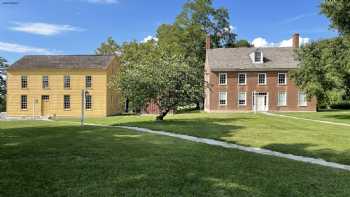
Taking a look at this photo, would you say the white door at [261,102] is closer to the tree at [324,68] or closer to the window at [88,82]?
the tree at [324,68]

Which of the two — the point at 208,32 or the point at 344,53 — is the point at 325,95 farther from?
the point at 208,32

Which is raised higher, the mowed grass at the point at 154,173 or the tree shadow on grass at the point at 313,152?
the mowed grass at the point at 154,173

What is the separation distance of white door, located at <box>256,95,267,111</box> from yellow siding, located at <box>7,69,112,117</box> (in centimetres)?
1614

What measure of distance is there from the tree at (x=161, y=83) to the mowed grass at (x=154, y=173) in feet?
36.6

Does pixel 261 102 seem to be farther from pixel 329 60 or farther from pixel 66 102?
pixel 66 102

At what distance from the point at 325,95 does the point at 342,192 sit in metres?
24.6

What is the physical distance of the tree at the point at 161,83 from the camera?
854 inches

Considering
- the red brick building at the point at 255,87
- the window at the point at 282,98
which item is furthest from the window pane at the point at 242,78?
the window at the point at 282,98

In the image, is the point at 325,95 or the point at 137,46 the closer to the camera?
the point at 325,95

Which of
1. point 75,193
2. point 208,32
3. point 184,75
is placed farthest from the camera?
point 208,32

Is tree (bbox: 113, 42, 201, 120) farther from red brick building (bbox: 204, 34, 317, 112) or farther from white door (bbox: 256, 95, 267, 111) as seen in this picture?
white door (bbox: 256, 95, 267, 111)

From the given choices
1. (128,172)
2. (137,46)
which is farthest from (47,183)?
(137,46)

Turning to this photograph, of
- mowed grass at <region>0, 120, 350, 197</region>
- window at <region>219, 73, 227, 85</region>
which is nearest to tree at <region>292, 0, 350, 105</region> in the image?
window at <region>219, 73, 227, 85</region>

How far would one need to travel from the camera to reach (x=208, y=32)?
54312 millimetres
